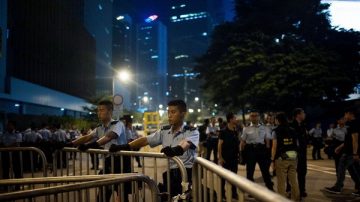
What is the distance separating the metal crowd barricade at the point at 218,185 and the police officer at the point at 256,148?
483cm

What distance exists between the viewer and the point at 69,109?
44.6 m

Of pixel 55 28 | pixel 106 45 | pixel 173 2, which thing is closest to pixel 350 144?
pixel 55 28

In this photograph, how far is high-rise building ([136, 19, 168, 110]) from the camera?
6156 inches

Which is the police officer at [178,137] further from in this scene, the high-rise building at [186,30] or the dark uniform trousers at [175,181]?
the high-rise building at [186,30]

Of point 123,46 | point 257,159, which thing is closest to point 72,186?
point 257,159

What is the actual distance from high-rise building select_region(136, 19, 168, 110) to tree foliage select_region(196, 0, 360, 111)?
400 feet

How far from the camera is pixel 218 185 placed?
3125 millimetres

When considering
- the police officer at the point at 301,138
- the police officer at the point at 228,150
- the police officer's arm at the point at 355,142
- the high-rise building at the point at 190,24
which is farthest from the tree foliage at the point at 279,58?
the high-rise building at the point at 190,24

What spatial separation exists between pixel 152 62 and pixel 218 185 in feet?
558

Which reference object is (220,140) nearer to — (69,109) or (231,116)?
(231,116)

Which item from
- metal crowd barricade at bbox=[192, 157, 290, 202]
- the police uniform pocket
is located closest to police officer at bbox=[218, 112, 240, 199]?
the police uniform pocket

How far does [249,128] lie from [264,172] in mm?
1065

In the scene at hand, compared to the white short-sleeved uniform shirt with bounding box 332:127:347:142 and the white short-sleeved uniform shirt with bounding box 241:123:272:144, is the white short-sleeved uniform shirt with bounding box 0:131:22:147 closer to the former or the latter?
the white short-sleeved uniform shirt with bounding box 241:123:272:144

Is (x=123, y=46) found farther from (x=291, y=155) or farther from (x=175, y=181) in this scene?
(x=175, y=181)
